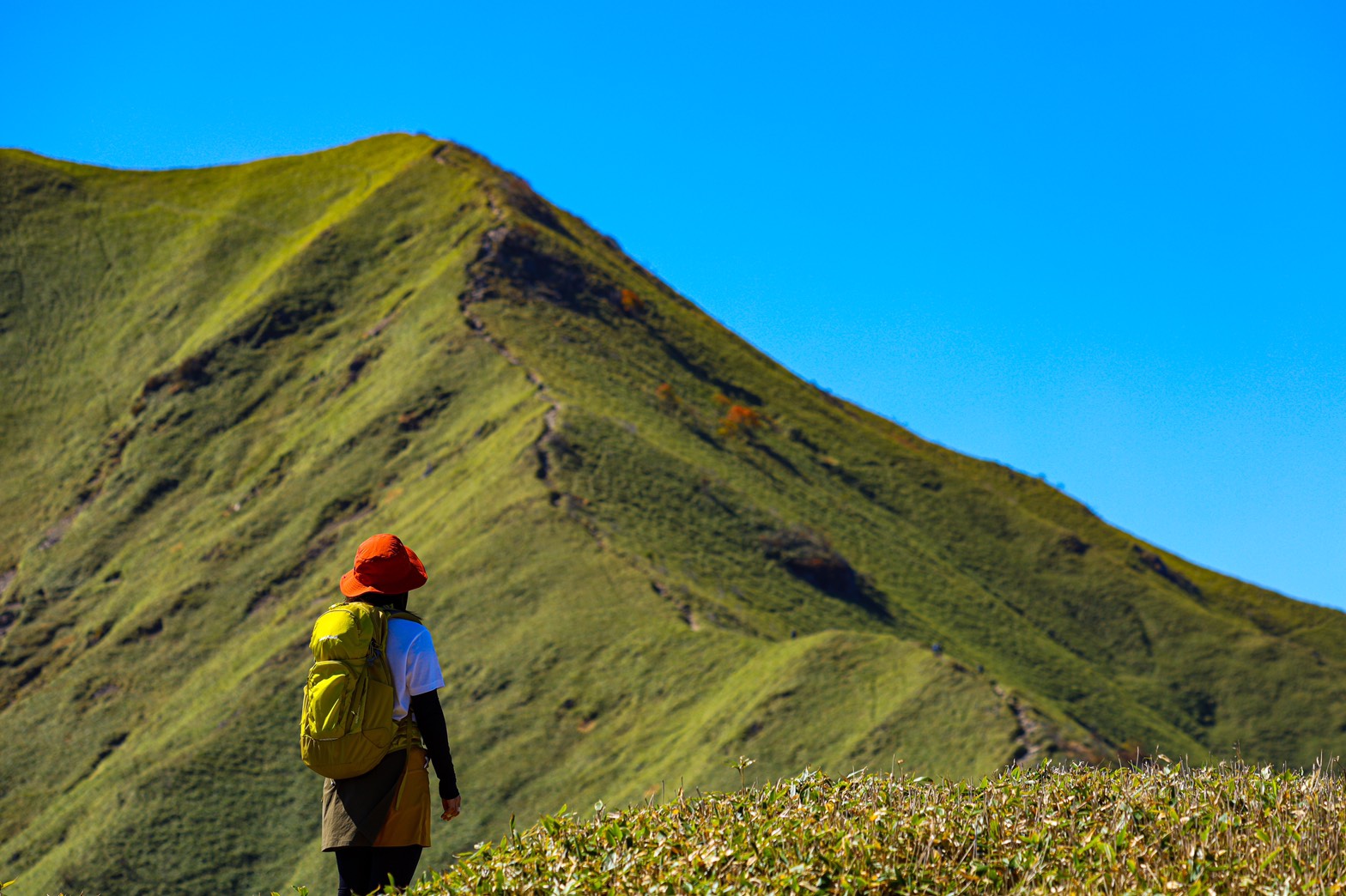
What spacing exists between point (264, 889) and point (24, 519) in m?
37.2

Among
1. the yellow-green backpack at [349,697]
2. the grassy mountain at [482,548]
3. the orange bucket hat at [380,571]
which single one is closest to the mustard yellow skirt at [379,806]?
the yellow-green backpack at [349,697]

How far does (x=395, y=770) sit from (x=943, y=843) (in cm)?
300

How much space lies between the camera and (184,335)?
2699 inches

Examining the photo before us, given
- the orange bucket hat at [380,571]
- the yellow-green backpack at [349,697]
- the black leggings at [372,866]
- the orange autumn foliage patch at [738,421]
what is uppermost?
the orange autumn foliage patch at [738,421]

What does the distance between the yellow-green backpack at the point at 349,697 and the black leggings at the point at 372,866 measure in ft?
1.74

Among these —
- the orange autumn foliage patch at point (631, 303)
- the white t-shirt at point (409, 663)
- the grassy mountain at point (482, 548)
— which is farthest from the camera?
the orange autumn foliage patch at point (631, 303)

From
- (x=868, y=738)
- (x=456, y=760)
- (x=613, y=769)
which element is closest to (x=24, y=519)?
(x=456, y=760)

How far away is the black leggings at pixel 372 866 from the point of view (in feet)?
24.7

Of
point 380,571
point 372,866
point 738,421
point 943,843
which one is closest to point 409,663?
point 380,571

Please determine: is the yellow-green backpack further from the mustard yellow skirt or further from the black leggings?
the black leggings

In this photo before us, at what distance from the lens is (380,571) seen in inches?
297

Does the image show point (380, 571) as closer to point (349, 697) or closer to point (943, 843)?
point (349, 697)

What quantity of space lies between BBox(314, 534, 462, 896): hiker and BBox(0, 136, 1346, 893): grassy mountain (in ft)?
61.1

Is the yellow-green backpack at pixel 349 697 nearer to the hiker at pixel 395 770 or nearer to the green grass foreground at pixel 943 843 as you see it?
the hiker at pixel 395 770
